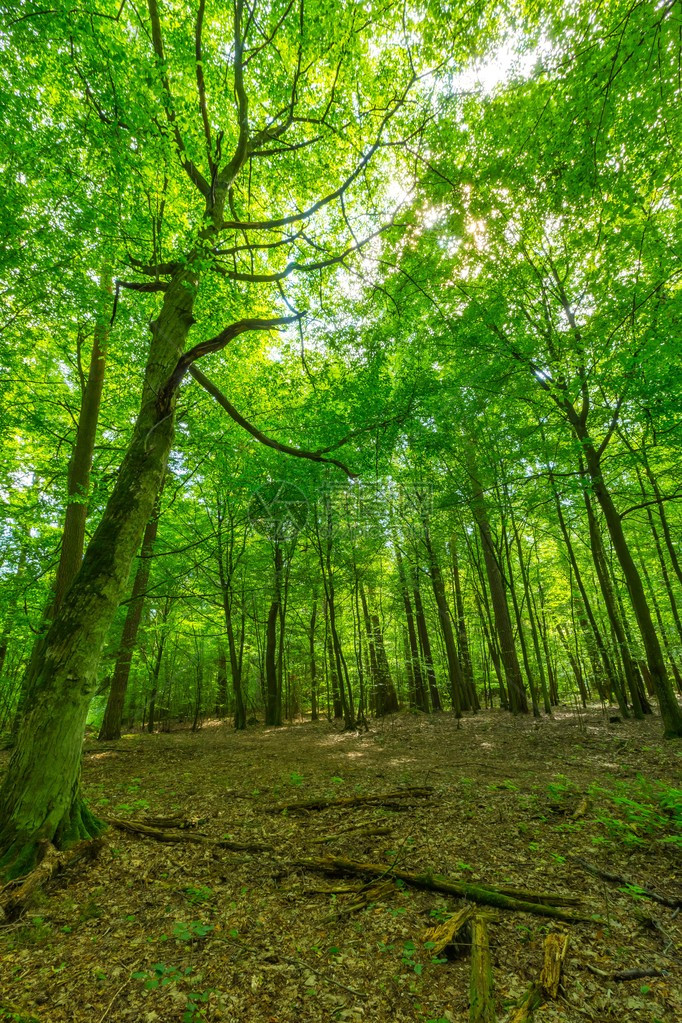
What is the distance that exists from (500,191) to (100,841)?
11867 mm

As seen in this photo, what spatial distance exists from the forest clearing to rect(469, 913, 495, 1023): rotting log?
0.03 metres

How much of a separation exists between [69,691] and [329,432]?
6.08m

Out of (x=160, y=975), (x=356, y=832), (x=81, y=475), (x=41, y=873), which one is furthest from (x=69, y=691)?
(x=81, y=475)

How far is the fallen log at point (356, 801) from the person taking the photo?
5508 millimetres

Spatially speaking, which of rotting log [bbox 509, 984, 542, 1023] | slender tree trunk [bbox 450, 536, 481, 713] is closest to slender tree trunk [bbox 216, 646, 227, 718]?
slender tree trunk [bbox 450, 536, 481, 713]

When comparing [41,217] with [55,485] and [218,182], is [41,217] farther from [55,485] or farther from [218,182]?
[55,485]

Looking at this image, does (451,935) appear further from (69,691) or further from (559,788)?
(69,691)

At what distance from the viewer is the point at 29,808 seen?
11.9ft

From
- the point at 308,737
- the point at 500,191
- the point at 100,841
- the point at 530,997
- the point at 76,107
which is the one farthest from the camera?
the point at 308,737

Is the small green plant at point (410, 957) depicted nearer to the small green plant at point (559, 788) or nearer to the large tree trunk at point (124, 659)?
the small green plant at point (559, 788)

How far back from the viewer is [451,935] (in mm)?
2934

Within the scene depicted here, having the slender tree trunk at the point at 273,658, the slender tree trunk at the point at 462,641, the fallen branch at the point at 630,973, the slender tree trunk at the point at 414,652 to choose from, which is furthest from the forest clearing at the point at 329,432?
the slender tree trunk at the point at 462,641

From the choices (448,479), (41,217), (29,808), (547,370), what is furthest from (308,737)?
(41,217)

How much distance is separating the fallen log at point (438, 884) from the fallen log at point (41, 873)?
1964 mm
